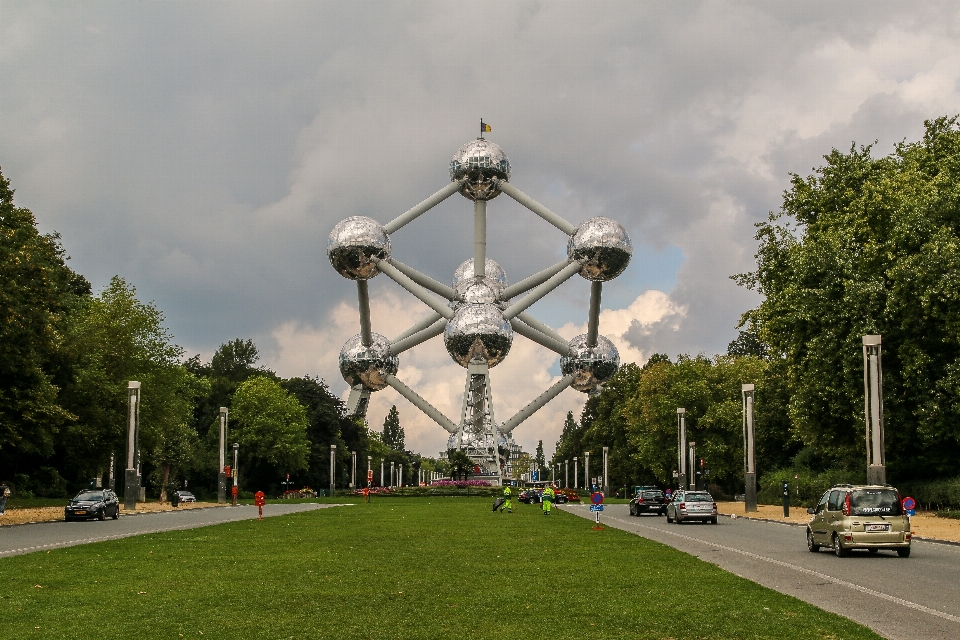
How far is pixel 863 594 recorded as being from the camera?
13.9 m

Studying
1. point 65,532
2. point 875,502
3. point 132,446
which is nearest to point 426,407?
point 132,446

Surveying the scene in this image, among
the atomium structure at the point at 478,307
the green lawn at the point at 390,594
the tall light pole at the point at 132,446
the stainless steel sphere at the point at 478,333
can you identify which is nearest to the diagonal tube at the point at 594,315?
the atomium structure at the point at 478,307

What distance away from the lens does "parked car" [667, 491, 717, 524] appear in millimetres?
36344

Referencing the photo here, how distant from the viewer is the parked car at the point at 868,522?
2080cm

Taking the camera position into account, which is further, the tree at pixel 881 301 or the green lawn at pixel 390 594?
the tree at pixel 881 301

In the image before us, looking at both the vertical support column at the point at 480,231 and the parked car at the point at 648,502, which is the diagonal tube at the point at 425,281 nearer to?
the vertical support column at the point at 480,231

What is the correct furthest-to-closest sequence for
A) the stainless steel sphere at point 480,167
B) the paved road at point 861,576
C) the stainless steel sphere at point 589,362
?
the stainless steel sphere at point 589,362 → the stainless steel sphere at point 480,167 → the paved road at point 861,576

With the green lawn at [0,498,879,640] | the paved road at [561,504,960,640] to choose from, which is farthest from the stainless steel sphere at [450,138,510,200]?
the green lawn at [0,498,879,640]

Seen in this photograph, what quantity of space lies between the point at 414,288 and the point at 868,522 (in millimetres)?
54988

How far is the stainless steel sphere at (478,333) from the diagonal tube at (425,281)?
2069 millimetres

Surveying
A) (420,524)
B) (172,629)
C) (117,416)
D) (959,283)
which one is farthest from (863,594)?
(117,416)

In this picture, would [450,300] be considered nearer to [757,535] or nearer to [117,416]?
[117,416]

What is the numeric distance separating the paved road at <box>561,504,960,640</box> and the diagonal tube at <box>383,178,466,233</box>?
151 ft

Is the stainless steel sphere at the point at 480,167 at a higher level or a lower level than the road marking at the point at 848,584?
higher
